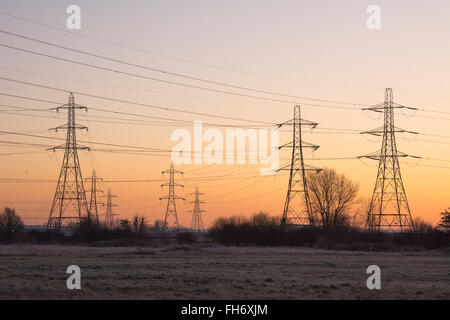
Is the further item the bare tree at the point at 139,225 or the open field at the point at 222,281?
the bare tree at the point at 139,225

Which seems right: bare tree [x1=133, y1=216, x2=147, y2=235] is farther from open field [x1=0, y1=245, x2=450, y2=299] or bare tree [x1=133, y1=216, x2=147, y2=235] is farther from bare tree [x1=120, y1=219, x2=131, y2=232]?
open field [x1=0, y1=245, x2=450, y2=299]

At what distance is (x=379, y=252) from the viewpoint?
61188mm

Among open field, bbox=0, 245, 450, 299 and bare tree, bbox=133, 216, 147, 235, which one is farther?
bare tree, bbox=133, 216, 147, 235

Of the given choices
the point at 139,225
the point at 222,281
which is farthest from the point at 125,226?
the point at 222,281

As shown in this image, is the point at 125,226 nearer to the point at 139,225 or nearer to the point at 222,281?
the point at 139,225

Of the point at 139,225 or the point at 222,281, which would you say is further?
the point at 139,225

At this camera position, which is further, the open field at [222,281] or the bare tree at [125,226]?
the bare tree at [125,226]

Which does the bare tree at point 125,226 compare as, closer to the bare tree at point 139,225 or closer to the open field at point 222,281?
the bare tree at point 139,225

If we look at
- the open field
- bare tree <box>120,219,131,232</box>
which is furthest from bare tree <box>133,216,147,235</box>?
the open field

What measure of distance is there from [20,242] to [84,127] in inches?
797

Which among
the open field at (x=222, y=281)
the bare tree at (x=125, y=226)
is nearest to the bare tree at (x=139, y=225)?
the bare tree at (x=125, y=226)

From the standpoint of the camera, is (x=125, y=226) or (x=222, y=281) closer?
(x=222, y=281)
